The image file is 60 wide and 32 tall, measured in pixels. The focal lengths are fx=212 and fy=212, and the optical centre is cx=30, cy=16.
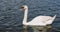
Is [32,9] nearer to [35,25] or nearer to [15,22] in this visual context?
[15,22]

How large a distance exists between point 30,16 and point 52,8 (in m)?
2.31

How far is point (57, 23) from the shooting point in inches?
391

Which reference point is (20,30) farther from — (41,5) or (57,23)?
(41,5)

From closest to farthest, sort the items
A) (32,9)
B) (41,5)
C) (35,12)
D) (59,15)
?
(59,15) → (35,12) → (32,9) → (41,5)

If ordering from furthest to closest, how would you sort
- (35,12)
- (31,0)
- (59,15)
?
1. (31,0)
2. (35,12)
3. (59,15)

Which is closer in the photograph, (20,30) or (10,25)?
(20,30)

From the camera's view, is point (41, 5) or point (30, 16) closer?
point (30, 16)

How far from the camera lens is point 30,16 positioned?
37.2 feet

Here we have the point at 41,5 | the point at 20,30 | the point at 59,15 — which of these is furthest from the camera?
the point at 41,5

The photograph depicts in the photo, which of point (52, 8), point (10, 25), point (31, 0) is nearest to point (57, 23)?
point (10, 25)

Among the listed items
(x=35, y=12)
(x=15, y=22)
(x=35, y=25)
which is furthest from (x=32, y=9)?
(x=35, y=25)

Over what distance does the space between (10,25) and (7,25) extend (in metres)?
0.15

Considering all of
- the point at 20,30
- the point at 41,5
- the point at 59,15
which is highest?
the point at 41,5

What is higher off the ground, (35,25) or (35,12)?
(35,12)
